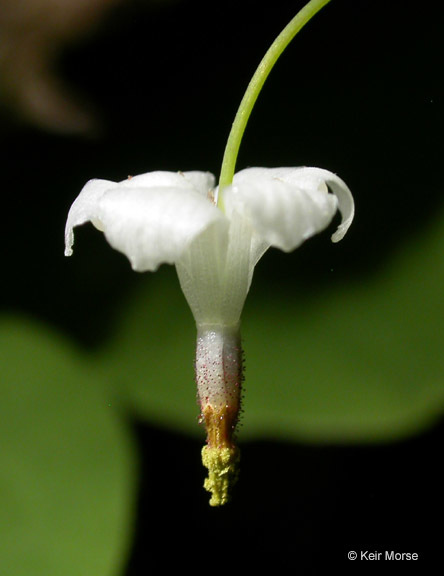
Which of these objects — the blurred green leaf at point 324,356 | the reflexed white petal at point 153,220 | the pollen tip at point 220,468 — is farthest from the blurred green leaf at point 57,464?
the reflexed white petal at point 153,220

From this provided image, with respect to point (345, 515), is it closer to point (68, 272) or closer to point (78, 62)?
point (68, 272)

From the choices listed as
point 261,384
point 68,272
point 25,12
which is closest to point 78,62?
point 25,12

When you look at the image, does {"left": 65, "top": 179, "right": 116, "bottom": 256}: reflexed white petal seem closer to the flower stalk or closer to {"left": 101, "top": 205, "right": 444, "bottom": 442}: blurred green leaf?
the flower stalk

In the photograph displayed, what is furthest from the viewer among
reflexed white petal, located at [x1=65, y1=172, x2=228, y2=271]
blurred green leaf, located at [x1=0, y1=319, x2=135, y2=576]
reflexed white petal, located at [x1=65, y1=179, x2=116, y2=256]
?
blurred green leaf, located at [x1=0, y1=319, x2=135, y2=576]

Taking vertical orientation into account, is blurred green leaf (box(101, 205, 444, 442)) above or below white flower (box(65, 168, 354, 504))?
above

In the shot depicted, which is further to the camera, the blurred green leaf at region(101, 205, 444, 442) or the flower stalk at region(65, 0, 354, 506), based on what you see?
the blurred green leaf at region(101, 205, 444, 442)

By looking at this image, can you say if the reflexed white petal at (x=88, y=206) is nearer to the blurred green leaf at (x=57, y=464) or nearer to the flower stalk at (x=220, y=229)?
the flower stalk at (x=220, y=229)

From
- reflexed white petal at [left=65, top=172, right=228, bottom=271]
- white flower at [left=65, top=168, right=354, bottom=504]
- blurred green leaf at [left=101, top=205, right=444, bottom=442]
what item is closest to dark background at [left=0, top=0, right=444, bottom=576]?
blurred green leaf at [left=101, top=205, right=444, bottom=442]

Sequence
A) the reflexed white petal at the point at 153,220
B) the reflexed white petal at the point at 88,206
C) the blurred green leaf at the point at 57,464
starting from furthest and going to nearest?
the blurred green leaf at the point at 57,464 → the reflexed white petal at the point at 88,206 → the reflexed white petal at the point at 153,220
